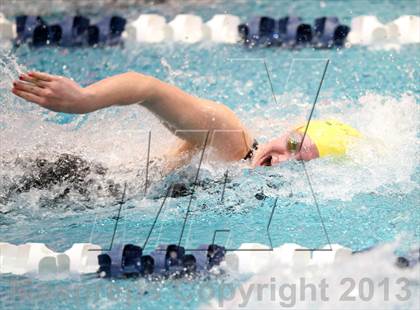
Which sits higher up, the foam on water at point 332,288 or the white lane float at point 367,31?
the white lane float at point 367,31

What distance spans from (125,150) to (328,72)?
1443 mm

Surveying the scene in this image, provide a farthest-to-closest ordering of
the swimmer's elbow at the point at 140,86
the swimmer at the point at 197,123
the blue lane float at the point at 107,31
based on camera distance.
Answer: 1. the blue lane float at the point at 107,31
2. the swimmer's elbow at the point at 140,86
3. the swimmer at the point at 197,123

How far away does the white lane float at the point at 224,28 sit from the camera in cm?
430

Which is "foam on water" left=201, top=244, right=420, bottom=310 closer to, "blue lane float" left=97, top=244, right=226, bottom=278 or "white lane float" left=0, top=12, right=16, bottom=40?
"blue lane float" left=97, top=244, right=226, bottom=278

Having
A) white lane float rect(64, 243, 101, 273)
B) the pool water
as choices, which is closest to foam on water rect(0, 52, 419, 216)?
the pool water

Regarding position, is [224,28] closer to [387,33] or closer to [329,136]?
[387,33]

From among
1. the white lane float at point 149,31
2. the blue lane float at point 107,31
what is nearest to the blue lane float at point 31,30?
the blue lane float at point 107,31

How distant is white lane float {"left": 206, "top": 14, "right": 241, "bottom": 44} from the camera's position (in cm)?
430

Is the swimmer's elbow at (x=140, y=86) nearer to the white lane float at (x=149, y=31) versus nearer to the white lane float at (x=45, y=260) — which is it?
the white lane float at (x=45, y=260)

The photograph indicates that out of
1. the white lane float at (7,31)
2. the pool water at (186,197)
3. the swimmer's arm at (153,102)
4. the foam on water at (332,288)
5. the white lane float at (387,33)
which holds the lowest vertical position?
the foam on water at (332,288)

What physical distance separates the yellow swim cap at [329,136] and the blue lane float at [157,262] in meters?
0.56

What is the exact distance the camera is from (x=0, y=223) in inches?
104

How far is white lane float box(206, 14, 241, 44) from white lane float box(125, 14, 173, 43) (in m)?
0.22

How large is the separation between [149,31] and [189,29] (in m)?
0.20
